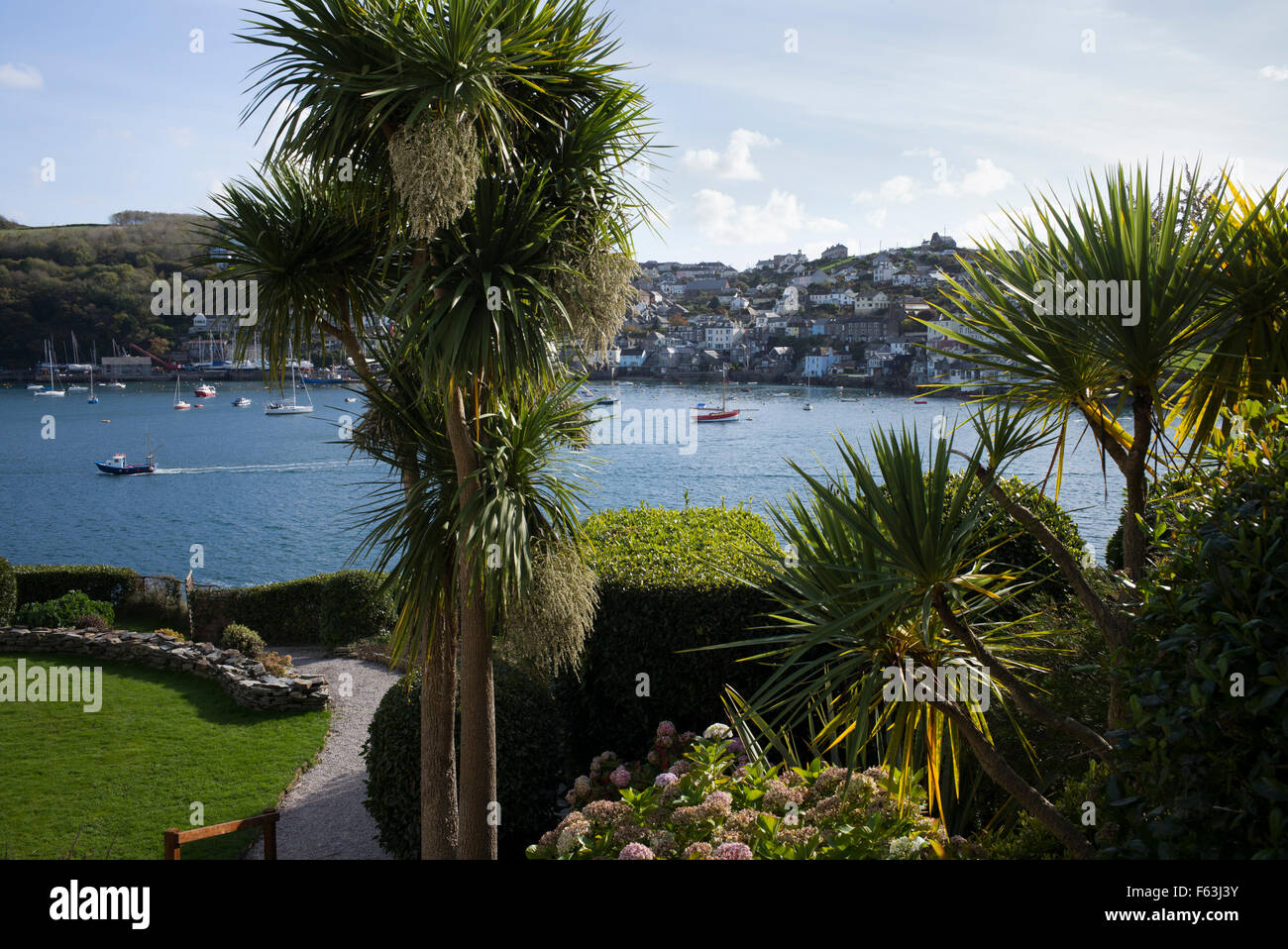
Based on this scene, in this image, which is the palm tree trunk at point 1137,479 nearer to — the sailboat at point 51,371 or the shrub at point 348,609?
the shrub at point 348,609

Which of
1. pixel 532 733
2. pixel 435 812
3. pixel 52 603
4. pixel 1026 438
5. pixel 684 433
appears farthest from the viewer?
pixel 684 433

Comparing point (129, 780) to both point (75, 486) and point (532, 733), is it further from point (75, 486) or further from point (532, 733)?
point (75, 486)

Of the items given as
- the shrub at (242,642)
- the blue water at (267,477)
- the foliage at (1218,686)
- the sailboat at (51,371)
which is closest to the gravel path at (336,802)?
the shrub at (242,642)

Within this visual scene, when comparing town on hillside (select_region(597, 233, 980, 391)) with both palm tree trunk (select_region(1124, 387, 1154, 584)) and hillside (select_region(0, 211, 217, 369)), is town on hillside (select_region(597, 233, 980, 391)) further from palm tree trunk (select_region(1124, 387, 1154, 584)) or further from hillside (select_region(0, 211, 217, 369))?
palm tree trunk (select_region(1124, 387, 1154, 584))

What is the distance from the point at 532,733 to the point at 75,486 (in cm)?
6751

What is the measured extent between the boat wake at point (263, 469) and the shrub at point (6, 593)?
50.3 m

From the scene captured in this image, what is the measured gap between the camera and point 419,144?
4469 mm

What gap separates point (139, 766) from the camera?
11.2 metres

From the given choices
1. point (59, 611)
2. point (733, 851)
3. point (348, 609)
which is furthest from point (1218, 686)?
point (59, 611)

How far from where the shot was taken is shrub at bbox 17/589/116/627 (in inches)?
691

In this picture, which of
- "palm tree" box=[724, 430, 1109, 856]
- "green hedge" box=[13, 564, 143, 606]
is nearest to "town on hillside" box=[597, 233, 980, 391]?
"green hedge" box=[13, 564, 143, 606]

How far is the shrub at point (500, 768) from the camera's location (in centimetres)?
773

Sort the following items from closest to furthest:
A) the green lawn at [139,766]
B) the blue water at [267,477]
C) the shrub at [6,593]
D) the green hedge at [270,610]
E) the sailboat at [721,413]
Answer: the green lawn at [139,766]
the shrub at [6,593]
the green hedge at [270,610]
the blue water at [267,477]
the sailboat at [721,413]
